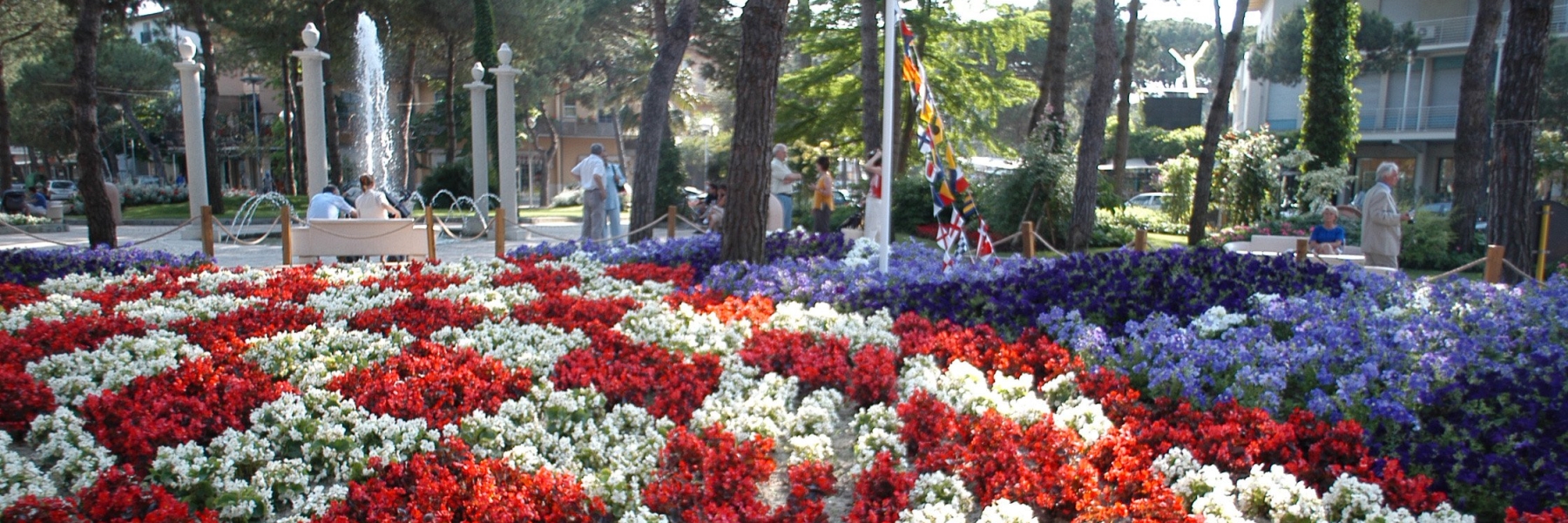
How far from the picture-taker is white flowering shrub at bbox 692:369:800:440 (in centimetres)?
475

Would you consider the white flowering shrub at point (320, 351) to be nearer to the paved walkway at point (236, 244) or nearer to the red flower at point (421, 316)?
the red flower at point (421, 316)

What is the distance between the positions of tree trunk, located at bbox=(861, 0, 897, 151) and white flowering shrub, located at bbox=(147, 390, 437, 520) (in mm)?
12799

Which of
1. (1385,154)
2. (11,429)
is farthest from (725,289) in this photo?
(1385,154)

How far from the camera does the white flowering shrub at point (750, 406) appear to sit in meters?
4.75

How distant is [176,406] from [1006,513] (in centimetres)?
356

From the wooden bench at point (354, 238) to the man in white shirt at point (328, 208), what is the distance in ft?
3.26

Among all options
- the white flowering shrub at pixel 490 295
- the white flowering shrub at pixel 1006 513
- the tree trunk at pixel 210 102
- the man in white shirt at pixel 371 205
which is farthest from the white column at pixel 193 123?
the white flowering shrub at pixel 1006 513

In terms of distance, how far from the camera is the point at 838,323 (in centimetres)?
671

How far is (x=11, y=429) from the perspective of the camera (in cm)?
449

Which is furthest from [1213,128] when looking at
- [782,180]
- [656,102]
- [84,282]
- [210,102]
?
[210,102]

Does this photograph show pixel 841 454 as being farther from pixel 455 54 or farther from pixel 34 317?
pixel 455 54

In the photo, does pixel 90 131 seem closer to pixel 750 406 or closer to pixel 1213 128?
pixel 750 406

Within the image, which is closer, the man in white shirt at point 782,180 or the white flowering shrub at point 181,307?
the white flowering shrub at point 181,307

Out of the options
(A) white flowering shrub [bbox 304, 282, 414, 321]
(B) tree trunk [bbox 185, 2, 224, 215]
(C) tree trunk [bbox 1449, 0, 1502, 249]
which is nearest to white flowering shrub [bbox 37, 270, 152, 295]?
(A) white flowering shrub [bbox 304, 282, 414, 321]
